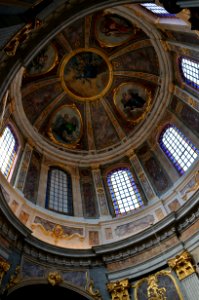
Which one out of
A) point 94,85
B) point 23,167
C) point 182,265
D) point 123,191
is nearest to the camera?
point 182,265

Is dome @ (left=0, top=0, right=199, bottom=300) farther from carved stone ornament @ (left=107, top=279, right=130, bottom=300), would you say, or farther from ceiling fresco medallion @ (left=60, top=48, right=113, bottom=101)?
carved stone ornament @ (left=107, top=279, right=130, bottom=300)

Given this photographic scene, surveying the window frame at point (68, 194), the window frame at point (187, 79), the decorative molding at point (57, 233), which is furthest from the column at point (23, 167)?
the window frame at point (187, 79)

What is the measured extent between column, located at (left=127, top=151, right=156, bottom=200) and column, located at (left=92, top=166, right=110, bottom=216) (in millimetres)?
2226

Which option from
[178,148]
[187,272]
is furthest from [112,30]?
[187,272]

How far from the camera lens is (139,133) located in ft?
65.9

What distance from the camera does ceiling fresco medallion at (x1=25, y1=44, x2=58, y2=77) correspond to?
1952cm

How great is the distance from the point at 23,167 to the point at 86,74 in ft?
33.3

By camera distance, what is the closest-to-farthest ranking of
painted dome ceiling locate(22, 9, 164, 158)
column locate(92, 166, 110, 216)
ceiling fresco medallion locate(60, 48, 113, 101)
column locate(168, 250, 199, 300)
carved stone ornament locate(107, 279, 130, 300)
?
1. column locate(168, 250, 199, 300)
2. carved stone ornament locate(107, 279, 130, 300)
3. column locate(92, 166, 110, 216)
4. painted dome ceiling locate(22, 9, 164, 158)
5. ceiling fresco medallion locate(60, 48, 113, 101)

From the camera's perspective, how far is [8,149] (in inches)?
629

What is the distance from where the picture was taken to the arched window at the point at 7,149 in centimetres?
1506

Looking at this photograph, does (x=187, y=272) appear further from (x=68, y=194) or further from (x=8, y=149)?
(x=8, y=149)

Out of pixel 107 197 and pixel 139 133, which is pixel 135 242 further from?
pixel 139 133

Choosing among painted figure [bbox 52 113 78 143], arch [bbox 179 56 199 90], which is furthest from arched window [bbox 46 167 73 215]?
arch [bbox 179 56 199 90]

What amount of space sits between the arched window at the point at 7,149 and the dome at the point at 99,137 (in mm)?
67
